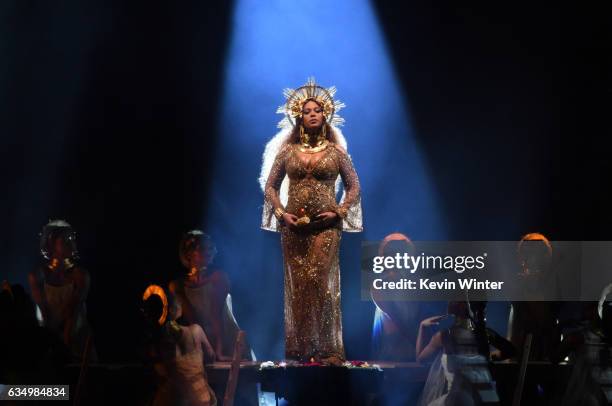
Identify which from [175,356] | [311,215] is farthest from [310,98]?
[175,356]

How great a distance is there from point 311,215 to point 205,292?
124 centimetres

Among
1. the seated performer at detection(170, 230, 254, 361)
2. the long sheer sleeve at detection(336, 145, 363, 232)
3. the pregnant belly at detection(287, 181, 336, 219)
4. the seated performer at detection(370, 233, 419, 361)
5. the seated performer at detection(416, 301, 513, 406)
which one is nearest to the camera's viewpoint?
the seated performer at detection(416, 301, 513, 406)

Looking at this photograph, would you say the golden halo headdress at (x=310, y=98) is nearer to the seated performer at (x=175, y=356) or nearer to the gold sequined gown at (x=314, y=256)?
the gold sequined gown at (x=314, y=256)

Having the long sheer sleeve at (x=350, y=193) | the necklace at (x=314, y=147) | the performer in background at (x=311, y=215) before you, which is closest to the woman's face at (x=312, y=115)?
the performer in background at (x=311, y=215)

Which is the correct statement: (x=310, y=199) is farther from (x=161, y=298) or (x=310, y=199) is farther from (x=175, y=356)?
(x=175, y=356)

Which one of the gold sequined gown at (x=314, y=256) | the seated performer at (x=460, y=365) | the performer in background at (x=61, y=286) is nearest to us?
the seated performer at (x=460, y=365)

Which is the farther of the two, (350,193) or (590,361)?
(350,193)

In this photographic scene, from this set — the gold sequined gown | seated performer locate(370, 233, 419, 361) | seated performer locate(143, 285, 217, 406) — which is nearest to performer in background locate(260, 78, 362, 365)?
the gold sequined gown

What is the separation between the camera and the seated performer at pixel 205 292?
927 centimetres

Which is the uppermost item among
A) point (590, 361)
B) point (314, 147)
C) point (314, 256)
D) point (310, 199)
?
point (314, 147)

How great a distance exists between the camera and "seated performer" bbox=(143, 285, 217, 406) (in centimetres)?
834

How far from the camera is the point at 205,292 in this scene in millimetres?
9375

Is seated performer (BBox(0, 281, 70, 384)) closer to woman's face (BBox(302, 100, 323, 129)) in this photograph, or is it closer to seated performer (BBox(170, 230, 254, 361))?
Answer: seated performer (BBox(170, 230, 254, 361))

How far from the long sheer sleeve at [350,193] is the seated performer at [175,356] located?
1.32m
